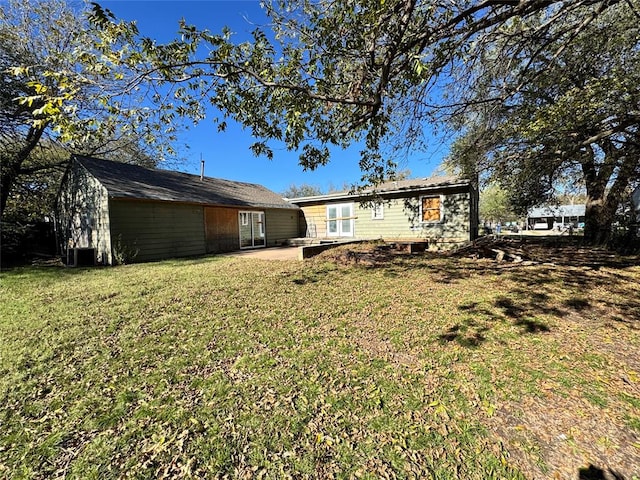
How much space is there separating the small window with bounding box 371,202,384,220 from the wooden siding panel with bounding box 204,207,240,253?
249 inches

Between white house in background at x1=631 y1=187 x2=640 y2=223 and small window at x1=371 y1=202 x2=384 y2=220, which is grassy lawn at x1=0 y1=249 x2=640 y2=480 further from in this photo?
small window at x1=371 y1=202 x2=384 y2=220

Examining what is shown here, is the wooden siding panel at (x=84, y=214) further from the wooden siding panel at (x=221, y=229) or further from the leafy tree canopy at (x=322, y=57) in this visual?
the leafy tree canopy at (x=322, y=57)

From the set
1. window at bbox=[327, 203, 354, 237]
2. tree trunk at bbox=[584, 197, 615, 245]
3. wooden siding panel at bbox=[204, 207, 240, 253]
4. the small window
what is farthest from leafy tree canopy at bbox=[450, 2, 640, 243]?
wooden siding panel at bbox=[204, 207, 240, 253]

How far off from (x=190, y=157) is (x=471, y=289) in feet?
58.9

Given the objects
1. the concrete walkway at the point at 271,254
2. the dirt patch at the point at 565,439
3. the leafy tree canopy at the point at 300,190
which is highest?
the leafy tree canopy at the point at 300,190

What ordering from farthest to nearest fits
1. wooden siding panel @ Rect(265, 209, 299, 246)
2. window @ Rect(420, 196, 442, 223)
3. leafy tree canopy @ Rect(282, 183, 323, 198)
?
leafy tree canopy @ Rect(282, 183, 323, 198), wooden siding panel @ Rect(265, 209, 299, 246), window @ Rect(420, 196, 442, 223)

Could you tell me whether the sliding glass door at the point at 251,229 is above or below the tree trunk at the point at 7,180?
below

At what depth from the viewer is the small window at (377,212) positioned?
43.6ft

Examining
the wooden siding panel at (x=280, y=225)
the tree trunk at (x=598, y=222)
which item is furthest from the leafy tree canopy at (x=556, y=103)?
the wooden siding panel at (x=280, y=225)

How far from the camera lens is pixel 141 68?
155 inches

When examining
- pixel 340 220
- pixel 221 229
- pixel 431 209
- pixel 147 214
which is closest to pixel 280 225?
pixel 340 220

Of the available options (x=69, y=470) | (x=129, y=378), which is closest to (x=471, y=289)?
(x=129, y=378)

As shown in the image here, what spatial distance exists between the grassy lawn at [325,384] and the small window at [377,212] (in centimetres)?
825

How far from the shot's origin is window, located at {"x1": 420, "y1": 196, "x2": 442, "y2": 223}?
11726 millimetres
